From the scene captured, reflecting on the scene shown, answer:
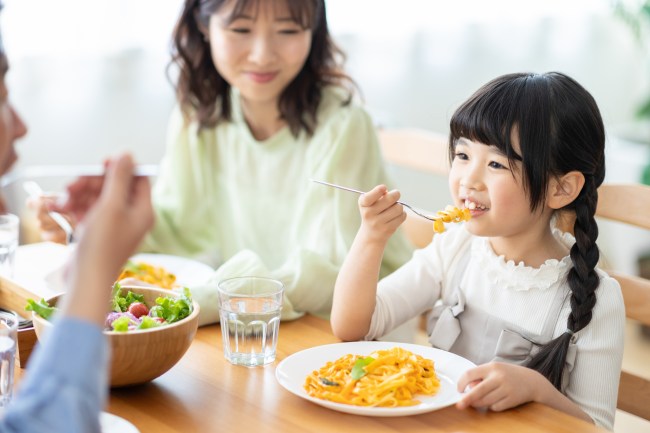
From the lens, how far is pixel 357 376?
1.32 metres

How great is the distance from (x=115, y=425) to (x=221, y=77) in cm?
134

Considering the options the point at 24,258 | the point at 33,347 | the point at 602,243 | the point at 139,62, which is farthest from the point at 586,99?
the point at 602,243

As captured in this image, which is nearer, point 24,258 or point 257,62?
point 24,258

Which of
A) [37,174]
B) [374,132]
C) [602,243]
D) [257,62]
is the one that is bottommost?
[602,243]

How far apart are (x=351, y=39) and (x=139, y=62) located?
983 mm

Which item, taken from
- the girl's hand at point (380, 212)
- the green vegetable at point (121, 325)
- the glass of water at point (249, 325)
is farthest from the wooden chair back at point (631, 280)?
the green vegetable at point (121, 325)

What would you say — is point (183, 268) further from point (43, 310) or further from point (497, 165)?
point (497, 165)

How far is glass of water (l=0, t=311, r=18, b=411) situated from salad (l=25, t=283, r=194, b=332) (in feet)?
0.21

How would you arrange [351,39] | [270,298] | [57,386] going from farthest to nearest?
[351,39]
[270,298]
[57,386]

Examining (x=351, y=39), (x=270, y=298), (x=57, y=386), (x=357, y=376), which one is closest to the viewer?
(x=57, y=386)

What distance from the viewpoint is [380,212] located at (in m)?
1.51

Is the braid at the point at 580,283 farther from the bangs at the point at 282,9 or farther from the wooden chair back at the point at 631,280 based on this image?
the bangs at the point at 282,9

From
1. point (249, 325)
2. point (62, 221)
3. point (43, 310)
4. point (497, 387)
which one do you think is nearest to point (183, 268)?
point (62, 221)

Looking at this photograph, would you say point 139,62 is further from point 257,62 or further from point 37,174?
point 257,62
